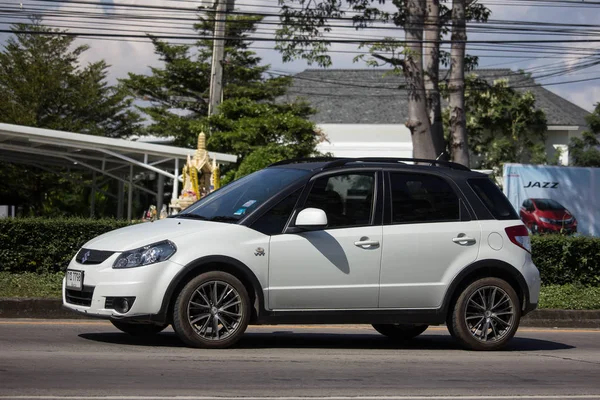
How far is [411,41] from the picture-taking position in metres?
24.5

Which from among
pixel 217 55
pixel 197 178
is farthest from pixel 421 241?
pixel 217 55

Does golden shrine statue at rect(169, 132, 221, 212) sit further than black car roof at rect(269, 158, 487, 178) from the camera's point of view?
Yes

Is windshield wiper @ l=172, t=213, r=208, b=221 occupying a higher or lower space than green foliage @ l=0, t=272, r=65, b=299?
higher

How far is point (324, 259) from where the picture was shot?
30.6ft

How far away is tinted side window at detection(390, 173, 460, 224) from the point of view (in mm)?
9836

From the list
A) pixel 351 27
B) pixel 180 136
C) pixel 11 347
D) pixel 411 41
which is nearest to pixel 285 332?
pixel 11 347

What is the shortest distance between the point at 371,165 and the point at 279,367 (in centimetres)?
260

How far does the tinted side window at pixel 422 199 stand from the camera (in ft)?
32.3

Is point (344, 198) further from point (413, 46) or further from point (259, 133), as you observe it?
point (259, 133)

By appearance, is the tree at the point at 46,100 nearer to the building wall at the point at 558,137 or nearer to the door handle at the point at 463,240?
the building wall at the point at 558,137

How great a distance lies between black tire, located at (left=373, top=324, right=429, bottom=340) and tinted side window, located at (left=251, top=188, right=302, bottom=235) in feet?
7.43

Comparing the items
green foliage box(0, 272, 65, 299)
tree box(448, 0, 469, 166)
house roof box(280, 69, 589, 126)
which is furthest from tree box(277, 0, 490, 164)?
house roof box(280, 69, 589, 126)

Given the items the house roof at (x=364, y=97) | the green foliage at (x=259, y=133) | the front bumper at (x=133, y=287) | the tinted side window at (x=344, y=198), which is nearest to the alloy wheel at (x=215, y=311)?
the front bumper at (x=133, y=287)

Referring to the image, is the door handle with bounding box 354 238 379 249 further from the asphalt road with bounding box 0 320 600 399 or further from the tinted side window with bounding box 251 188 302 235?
the asphalt road with bounding box 0 320 600 399
